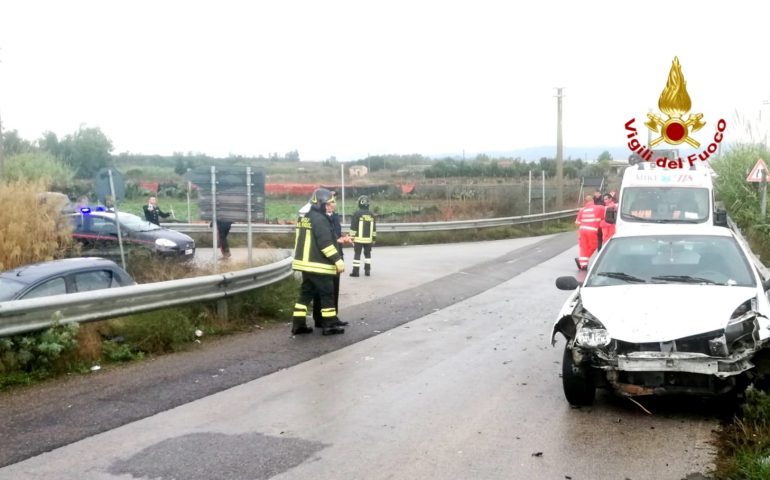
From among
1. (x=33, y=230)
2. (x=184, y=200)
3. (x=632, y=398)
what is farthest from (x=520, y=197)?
(x=632, y=398)

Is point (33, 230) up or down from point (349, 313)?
up

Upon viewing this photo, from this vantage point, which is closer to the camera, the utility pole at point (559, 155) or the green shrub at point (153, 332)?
the green shrub at point (153, 332)

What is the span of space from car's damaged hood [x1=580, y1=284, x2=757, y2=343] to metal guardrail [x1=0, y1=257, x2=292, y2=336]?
476 centimetres

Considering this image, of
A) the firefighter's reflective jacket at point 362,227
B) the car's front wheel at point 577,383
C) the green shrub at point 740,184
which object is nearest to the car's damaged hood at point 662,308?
the car's front wheel at point 577,383

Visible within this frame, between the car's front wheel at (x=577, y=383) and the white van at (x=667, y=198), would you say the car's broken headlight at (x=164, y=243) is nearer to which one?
the white van at (x=667, y=198)

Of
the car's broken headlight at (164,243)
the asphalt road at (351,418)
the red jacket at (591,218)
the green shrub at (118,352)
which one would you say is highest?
the red jacket at (591,218)

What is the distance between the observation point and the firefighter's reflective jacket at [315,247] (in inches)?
395

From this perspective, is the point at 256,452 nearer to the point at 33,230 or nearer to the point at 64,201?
the point at 33,230

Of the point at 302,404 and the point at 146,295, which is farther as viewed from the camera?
the point at 146,295

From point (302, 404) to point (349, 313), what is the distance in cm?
519

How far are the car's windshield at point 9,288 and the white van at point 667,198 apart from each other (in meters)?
10.2

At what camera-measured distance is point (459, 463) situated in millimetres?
5371

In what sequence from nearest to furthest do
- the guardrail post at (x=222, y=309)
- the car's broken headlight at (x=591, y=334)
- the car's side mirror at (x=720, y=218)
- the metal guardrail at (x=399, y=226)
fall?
the car's broken headlight at (x=591, y=334) → the guardrail post at (x=222, y=309) → the car's side mirror at (x=720, y=218) → the metal guardrail at (x=399, y=226)

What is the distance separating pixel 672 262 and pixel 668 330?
1.74 meters
